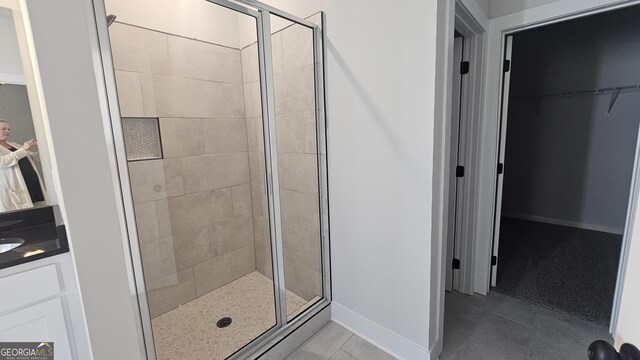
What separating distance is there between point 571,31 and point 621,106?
1052mm

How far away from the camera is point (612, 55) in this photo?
3.17 metres

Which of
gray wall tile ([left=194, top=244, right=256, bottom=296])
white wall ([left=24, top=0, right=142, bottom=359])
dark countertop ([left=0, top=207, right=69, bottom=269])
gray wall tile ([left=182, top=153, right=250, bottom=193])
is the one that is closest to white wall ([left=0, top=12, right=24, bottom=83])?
dark countertop ([left=0, top=207, right=69, bottom=269])

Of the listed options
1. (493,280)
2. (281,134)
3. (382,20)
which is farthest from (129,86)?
(493,280)

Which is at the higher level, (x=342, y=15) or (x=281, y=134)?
(x=342, y=15)

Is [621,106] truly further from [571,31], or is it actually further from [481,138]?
[481,138]

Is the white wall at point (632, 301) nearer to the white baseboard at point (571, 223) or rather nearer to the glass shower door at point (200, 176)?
the glass shower door at point (200, 176)

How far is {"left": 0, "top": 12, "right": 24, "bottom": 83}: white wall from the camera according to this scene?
143cm

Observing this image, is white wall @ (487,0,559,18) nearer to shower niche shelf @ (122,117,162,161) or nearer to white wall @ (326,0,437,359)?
white wall @ (326,0,437,359)

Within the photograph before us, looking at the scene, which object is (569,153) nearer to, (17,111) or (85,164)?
(85,164)

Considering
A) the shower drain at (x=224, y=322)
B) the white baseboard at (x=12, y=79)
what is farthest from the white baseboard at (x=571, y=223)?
the white baseboard at (x=12, y=79)

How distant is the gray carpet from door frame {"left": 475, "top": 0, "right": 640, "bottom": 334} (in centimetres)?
29

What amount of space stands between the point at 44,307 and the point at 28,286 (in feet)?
0.40

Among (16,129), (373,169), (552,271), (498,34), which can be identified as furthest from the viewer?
(552,271)

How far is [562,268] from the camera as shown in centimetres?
266
